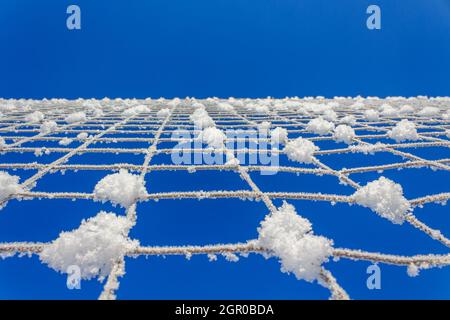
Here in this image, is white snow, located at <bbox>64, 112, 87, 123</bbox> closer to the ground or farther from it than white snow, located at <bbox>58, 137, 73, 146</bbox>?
farther from it

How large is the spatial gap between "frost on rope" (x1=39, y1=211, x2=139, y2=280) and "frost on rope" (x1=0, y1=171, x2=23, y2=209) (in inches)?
16.9

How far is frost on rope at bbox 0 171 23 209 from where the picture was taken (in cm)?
115

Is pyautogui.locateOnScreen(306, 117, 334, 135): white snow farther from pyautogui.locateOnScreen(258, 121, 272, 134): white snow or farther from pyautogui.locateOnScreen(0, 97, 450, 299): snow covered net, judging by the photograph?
pyautogui.locateOnScreen(258, 121, 272, 134): white snow

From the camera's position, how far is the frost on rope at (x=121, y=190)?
108cm

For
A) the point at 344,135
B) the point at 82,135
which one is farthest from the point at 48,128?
the point at 344,135

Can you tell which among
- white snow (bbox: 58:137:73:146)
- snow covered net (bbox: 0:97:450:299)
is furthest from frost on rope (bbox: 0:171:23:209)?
white snow (bbox: 58:137:73:146)

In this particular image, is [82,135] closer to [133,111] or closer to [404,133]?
[133,111]

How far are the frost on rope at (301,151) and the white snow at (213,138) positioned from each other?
0.33 meters

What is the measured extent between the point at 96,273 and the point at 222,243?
0.93 feet

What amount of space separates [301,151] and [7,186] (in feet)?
3.70

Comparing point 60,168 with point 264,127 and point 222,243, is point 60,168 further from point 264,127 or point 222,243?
point 264,127

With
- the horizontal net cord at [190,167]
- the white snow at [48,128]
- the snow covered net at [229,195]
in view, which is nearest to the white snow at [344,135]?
the snow covered net at [229,195]

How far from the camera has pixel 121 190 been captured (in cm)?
109

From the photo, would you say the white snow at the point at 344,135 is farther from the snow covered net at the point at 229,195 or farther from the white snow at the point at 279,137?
the white snow at the point at 279,137
